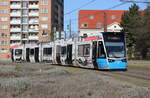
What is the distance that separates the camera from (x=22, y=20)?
4333 inches

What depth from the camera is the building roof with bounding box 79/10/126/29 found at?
4429 inches

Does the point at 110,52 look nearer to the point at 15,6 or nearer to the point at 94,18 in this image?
the point at 15,6

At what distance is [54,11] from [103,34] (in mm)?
95847

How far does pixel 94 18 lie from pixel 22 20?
2518 centimetres

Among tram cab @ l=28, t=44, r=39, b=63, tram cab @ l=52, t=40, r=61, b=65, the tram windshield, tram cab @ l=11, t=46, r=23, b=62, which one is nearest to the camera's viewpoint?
the tram windshield

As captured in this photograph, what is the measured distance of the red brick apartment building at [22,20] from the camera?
359ft

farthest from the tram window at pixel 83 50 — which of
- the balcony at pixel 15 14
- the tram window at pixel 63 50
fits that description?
the balcony at pixel 15 14

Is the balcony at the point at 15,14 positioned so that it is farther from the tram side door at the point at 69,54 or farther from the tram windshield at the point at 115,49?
the tram windshield at the point at 115,49

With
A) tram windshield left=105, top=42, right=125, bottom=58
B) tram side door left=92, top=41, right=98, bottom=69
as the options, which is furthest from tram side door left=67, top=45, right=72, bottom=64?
tram windshield left=105, top=42, right=125, bottom=58

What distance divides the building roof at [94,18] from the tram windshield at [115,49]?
86.8 meters

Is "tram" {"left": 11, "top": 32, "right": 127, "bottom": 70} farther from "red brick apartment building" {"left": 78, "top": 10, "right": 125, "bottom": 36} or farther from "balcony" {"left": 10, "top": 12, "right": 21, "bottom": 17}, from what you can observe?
"balcony" {"left": 10, "top": 12, "right": 21, "bottom": 17}

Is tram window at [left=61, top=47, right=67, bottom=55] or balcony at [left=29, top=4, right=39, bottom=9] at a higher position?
balcony at [left=29, top=4, right=39, bottom=9]

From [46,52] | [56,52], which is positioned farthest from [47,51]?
[56,52]

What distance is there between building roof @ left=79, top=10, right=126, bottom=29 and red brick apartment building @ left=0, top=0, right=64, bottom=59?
9.99 m
